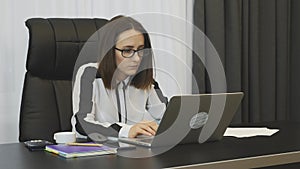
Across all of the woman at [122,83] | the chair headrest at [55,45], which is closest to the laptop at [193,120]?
the woman at [122,83]

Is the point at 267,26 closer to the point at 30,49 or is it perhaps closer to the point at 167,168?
the point at 30,49

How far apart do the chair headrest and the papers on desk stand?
2.37 ft

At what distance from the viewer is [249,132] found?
1904 mm

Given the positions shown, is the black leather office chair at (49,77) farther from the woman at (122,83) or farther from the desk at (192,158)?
the desk at (192,158)

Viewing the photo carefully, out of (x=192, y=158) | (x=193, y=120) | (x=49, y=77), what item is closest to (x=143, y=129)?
(x=193, y=120)

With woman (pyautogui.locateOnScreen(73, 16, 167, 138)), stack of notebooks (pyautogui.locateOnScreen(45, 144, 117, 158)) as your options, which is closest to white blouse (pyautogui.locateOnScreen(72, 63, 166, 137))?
woman (pyautogui.locateOnScreen(73, 16, 167, 138))

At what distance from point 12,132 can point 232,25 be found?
1.48m

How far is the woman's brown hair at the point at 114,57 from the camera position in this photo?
6.61 feet

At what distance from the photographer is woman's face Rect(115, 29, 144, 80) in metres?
1.95

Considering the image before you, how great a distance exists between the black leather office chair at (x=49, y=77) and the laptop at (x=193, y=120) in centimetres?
49

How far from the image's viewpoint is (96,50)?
2199 mm

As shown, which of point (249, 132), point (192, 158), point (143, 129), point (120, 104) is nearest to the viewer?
point (192, 158)

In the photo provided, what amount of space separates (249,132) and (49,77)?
0.85 metres

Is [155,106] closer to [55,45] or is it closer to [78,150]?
[55,45]
